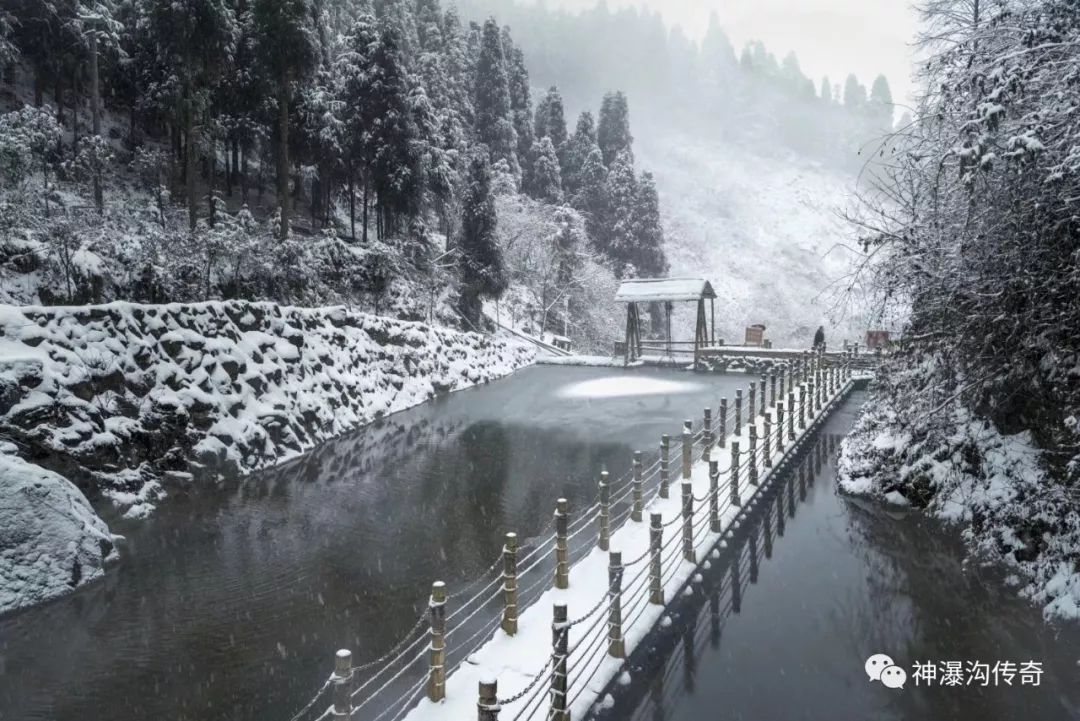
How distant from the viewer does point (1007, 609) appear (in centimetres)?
718

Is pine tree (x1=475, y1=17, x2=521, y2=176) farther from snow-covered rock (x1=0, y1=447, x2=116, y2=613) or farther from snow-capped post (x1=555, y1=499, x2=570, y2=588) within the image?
snow-capped post (x1=555, y1=499, x2=570, y2=588)

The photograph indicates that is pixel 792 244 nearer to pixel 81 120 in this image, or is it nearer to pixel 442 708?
pixel 81 120

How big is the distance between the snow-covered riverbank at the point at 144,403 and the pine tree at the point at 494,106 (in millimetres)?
28543

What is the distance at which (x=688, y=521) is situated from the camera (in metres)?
7.79

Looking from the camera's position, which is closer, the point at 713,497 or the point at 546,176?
the point at 713,497

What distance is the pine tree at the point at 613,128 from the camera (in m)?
50.1

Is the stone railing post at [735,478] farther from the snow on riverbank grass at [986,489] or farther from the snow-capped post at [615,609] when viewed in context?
the snow-capped post at [615,609]

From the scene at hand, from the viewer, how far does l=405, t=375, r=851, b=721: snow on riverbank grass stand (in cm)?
480

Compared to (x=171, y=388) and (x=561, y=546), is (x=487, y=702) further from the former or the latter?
(x=171, y=388)

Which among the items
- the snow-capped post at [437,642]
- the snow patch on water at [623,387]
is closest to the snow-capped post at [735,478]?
the snow-capped post at [437,642]

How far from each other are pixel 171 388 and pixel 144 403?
0.66 metres

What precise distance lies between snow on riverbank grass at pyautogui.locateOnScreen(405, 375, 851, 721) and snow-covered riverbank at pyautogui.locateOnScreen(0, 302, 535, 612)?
16.6 feet

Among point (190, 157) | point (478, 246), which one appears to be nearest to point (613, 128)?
point (478, 246)

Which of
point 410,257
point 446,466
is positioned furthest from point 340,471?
point 410,257
